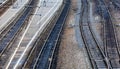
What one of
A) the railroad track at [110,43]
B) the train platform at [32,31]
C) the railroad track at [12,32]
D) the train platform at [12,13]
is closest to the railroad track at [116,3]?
the railroad track at [110,43]

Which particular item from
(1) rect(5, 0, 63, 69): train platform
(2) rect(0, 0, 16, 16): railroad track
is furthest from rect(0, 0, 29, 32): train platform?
(1) rect(5, 0, 63, 69): train platform

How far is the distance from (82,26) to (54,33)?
4.07m

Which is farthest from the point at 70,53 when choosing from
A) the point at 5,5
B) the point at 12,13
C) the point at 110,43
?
the point at 5,5

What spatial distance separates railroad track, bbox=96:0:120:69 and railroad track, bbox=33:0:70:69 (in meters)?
4.59

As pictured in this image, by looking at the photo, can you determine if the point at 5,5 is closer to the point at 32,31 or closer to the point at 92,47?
the point at 32,31

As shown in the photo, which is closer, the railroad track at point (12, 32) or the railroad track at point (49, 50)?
the railroad track at point (49, 50)

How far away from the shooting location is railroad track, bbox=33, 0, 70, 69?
25.9 m

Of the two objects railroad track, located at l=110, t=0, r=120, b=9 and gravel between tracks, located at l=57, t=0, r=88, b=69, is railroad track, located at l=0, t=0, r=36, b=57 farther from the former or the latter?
railroad track, located at l=110, t=0, r=120, b=9

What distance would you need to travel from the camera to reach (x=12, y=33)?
3450 cm

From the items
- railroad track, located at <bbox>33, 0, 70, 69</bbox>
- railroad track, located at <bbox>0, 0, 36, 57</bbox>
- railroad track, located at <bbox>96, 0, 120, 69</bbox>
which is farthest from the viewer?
railroad track, located at <bbox>0, 0, 36, 57</bbox>

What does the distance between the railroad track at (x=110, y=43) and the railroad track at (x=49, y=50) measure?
181 inches

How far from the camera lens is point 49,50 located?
95.4 feet

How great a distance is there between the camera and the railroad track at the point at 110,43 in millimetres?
26844

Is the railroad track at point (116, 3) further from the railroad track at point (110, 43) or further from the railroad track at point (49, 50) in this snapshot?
the railroad track at point (49, 50)
